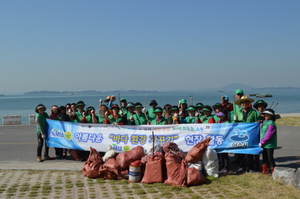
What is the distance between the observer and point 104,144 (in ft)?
30.3

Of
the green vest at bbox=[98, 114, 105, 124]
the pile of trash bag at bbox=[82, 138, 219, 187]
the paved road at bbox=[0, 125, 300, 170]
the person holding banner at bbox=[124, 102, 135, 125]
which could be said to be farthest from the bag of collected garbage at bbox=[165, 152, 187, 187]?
the green vest at bbox=[98, 114, 105, 124]

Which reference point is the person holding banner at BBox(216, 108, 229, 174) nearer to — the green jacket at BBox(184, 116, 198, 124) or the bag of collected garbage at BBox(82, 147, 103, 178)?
the green jacket at BBox(184, 116, 198, 124)

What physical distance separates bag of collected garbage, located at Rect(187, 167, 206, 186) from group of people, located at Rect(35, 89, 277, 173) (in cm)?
119

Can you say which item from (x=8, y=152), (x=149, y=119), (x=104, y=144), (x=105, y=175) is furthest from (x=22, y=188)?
(x=8, y=152)

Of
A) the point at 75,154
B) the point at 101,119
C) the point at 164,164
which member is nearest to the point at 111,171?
the point at 164,164

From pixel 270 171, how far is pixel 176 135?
2.39 m

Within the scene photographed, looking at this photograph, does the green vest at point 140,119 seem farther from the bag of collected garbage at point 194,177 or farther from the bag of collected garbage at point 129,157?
the bag of collected garbage at point 194,177

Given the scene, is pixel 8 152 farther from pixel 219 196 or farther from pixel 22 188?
pixel 219 196

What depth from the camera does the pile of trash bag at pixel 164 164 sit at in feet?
23.2

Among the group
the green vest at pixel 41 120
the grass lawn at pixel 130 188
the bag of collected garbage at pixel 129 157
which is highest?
the green vest at pixel 41 120

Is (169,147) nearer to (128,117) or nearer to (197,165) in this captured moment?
(197,165)

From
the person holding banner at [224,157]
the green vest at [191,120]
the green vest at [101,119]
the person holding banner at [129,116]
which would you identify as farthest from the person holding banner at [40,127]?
the person holding banner at [224,157]

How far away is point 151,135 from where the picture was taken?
A: 872 cm

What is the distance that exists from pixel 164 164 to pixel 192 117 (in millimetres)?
2423
